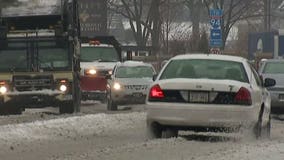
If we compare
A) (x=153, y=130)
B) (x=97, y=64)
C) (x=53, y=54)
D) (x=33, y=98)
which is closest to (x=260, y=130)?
(x=153, y=130)

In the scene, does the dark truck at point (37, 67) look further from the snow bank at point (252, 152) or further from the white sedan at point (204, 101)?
the snow bank at point (252, 152)

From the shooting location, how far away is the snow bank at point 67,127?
13831 millimetres

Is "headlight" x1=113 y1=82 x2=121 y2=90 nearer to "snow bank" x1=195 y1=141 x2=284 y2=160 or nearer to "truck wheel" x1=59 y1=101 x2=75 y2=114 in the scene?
"truck wheel" x1=59 y1=101 x2=75 y2=114

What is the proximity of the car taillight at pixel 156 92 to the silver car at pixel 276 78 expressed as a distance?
898 centimetres

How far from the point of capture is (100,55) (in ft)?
95.3

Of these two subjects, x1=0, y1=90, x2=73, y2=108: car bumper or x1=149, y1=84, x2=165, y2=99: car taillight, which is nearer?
x1=149, y1=84, x2=165, y2=99: car taillight

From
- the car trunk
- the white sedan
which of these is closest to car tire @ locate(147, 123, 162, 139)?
the white sedan

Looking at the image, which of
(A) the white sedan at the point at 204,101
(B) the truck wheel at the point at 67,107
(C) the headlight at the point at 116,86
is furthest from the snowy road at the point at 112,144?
(C) the headlight at the point at 116,86

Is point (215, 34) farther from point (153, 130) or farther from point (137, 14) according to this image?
point (137, 14)

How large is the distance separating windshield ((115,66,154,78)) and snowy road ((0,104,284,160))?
857 cm

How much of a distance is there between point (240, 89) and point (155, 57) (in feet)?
125

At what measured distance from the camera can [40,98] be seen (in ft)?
68.0

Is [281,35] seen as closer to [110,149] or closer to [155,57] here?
[155,57]

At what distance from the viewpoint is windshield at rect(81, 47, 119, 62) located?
29.0 metres
